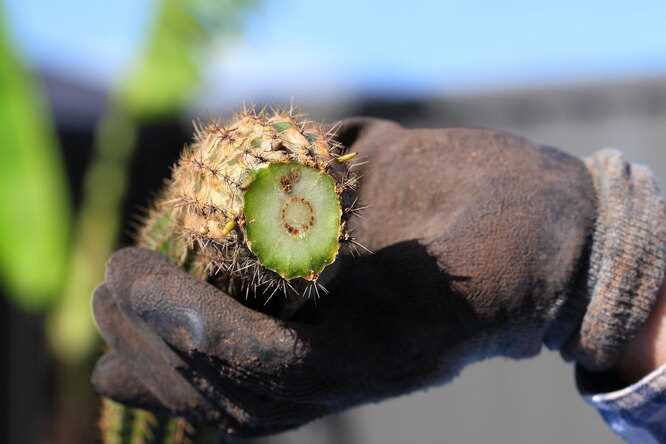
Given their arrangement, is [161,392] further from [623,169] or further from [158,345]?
[623,169]

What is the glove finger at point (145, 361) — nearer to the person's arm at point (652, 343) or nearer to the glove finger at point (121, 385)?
the glove finger at point (121, 385)

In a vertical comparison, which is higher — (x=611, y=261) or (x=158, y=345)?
(x=611, y=261)

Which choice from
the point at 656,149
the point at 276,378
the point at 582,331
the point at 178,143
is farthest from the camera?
the point at 178,143

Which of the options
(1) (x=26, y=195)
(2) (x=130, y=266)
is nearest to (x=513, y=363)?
(1) (x=26, y=195)

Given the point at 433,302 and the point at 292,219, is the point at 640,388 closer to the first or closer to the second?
the point at 433,302

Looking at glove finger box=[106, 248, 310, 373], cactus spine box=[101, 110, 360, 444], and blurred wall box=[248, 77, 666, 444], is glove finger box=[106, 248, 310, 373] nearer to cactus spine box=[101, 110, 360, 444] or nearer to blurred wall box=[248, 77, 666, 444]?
cactus spine box=[101, 110, 360, 444]

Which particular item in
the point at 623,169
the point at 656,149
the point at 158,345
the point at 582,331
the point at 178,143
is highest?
the point at 623,169

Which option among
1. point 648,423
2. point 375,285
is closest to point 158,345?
point 375,285
